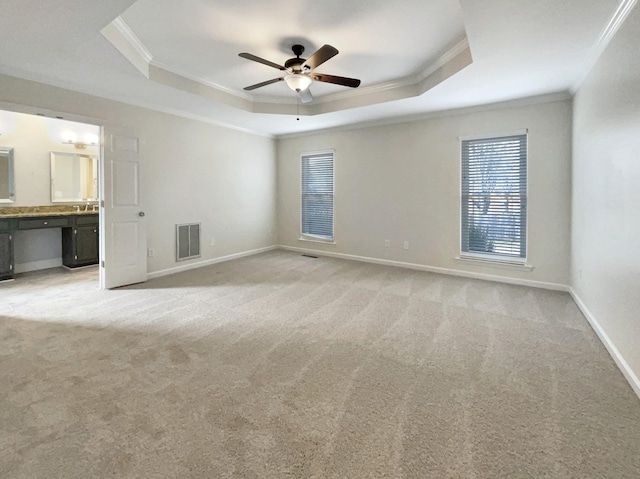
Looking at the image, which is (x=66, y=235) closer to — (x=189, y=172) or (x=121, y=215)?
(x=121, y=215)

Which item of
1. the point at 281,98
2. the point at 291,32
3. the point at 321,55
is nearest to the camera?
the point at 321,55

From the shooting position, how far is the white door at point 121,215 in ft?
13.6

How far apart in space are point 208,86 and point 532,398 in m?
4.84

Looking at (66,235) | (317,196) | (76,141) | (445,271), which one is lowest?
(445,271)

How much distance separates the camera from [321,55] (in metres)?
2.86

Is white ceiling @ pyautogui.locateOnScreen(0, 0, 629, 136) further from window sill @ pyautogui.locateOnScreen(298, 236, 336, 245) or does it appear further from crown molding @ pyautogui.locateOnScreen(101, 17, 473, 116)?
window sill @ pyautogui.locateOnScreen(298, 236, 336, 245)

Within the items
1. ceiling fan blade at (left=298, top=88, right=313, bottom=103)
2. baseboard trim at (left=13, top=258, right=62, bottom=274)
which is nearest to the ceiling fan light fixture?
ceiling fan blade at (left=298, top=88, right=313, bottom=103)

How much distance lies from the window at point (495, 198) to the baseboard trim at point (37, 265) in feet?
22.5

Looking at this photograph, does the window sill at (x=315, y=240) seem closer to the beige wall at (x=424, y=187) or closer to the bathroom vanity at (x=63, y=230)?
the beige wall at (x=424, y=187)

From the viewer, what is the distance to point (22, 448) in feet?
5.02

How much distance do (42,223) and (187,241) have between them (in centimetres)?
207

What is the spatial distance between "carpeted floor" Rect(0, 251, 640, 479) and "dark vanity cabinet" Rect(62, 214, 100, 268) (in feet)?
5.60

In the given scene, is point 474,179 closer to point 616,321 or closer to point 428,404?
point 616,321

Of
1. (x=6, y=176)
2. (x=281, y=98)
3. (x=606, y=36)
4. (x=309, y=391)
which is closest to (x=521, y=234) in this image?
(x=606, y=36)
